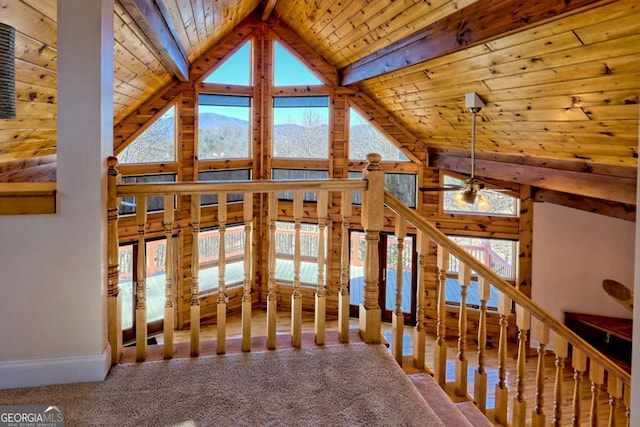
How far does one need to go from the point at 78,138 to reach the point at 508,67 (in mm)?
3186

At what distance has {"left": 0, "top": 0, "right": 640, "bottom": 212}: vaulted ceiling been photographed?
8.86 ft

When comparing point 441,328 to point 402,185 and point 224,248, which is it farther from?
point 402,185

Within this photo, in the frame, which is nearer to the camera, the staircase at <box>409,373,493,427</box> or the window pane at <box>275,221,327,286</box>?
the staircase at <box>409,373,493,427</box>

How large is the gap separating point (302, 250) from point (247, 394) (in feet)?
17.8

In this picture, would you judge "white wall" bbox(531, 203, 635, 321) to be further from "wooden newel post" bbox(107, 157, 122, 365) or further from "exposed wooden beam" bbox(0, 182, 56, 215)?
"exposed wooden beam" bbox(0, 182, 56, 215)

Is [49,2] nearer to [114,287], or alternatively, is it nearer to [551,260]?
[114,287]

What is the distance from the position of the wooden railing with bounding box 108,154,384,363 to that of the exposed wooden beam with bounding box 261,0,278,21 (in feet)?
14.8

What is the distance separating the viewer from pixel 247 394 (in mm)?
1818

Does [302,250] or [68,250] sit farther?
[302,250]

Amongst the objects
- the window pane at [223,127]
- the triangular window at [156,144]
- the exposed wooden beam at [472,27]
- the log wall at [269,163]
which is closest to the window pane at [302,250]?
the log wall at [269,163]

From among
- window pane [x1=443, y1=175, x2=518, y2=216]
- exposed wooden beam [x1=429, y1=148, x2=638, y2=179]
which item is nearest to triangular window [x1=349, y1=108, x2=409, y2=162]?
exposed wooden beam [x1=429, y1=148, x2=638, y2=179]

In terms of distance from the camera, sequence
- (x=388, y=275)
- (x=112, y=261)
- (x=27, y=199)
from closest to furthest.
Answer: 1. (x=27, y=199)
2. (x=112, y=261)
3. (x=388, y=275)

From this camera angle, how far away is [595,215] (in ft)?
18.6

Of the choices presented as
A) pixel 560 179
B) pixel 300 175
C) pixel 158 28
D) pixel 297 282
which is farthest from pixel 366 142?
pixel 297 282
